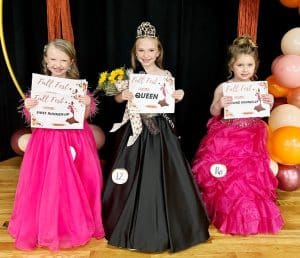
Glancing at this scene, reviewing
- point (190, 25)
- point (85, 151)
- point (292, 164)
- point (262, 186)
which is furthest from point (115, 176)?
point (190, 25)

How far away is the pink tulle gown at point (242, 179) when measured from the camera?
226 cm

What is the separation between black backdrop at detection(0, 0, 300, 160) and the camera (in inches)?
111

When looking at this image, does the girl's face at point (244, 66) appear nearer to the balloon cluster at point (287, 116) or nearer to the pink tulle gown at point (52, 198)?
the balloon cluster at point (287, 116)

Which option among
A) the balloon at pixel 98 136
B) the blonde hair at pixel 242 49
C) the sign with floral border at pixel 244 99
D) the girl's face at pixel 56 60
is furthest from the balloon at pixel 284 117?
the girl's face at pixel 56 60

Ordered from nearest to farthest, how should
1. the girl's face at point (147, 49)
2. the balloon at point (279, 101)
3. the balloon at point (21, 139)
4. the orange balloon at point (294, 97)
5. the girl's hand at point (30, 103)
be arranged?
the girl's hand at point (30, 103), the girl's face at point (147, 49), the orange balloon at point (294, 97), the balloon at point (279, 101), the balloon at point (21, 139)

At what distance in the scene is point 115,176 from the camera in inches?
86.2

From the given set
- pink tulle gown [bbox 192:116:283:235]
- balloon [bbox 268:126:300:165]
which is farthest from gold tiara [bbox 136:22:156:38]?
balloon [bbox 268:126:300:165]

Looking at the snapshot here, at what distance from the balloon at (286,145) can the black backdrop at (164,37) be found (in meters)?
0.69

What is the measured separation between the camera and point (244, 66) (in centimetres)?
227

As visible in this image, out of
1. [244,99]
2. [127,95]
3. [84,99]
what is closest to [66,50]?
[84,99]

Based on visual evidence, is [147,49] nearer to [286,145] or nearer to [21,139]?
[286,145]

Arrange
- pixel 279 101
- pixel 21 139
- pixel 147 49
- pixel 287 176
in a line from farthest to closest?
pixel 21 139, pixel 279 101, pixel 287 176, pixel 147 49

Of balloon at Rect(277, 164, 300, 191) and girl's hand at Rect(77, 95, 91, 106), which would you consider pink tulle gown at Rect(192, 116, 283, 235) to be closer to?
balloon at Rect(277, 164, 300, 191)

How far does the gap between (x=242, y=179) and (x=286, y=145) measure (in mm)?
285
